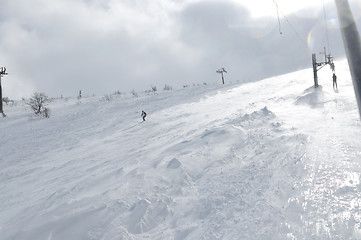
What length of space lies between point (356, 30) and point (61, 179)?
9.45 metres

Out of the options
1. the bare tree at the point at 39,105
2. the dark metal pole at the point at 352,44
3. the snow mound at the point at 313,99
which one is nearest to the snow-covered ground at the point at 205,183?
the snow mound at the point at 313,99

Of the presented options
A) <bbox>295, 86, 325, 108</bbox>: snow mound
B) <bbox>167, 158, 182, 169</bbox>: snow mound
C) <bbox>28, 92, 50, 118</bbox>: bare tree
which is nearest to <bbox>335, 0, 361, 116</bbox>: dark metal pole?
<bbox>167, 158, 182, 169</bbox>: snow mound

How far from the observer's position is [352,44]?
7.46 ft

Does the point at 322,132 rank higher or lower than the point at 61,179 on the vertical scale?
higher

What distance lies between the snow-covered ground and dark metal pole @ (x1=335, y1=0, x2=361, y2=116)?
130 inches

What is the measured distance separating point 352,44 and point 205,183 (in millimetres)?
5299

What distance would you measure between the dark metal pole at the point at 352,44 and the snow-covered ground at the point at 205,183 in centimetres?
331

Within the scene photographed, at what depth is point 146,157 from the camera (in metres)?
9.65

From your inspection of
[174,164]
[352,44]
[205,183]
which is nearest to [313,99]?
[174,164]

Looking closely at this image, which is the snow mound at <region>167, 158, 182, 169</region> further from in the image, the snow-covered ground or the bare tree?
the bare tree

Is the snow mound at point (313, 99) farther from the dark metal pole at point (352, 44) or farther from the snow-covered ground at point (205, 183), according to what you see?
the dark metal pole at point (352, 44)

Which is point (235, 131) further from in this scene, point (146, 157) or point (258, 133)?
point (146, 157)

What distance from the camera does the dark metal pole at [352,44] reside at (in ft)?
7.36

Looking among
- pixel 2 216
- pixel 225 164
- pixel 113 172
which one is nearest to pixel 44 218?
pixel 2 216
